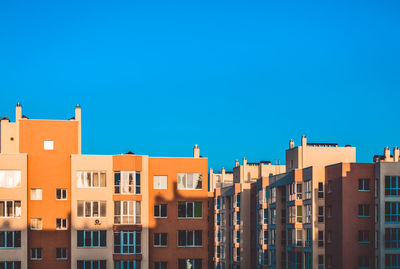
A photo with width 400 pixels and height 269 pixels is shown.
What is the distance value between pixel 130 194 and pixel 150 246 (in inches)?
205

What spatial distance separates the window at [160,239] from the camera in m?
64.2

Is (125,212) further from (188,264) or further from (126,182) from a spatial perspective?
(188,264)

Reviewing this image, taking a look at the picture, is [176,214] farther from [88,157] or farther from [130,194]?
[88,157]

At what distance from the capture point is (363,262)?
74562mm

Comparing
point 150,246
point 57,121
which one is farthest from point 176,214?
point 57,121

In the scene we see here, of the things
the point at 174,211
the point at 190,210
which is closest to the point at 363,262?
the point at 190,210

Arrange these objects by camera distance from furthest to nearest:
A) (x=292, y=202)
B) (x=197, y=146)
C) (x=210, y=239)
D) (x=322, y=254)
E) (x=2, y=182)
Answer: (x=210, y=239) < (x=292, y=202) < (x=322, y=254) < (x=197, y=146) < (x=2, y=182)

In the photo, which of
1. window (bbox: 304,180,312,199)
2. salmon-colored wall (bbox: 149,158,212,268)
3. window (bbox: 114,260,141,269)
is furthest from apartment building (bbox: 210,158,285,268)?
window (bbox: 114,260,141,269)

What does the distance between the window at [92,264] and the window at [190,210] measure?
8.34 m

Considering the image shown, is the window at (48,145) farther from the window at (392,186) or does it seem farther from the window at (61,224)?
the window at (392,186)

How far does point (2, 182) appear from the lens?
62.2 meters

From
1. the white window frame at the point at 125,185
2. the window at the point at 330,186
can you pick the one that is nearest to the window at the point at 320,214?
the window at the point at 330,186

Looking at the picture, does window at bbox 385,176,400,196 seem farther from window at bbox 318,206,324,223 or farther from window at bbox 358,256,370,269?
window at bbox 318,206,324,223

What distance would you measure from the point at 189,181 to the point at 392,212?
2358 cm
